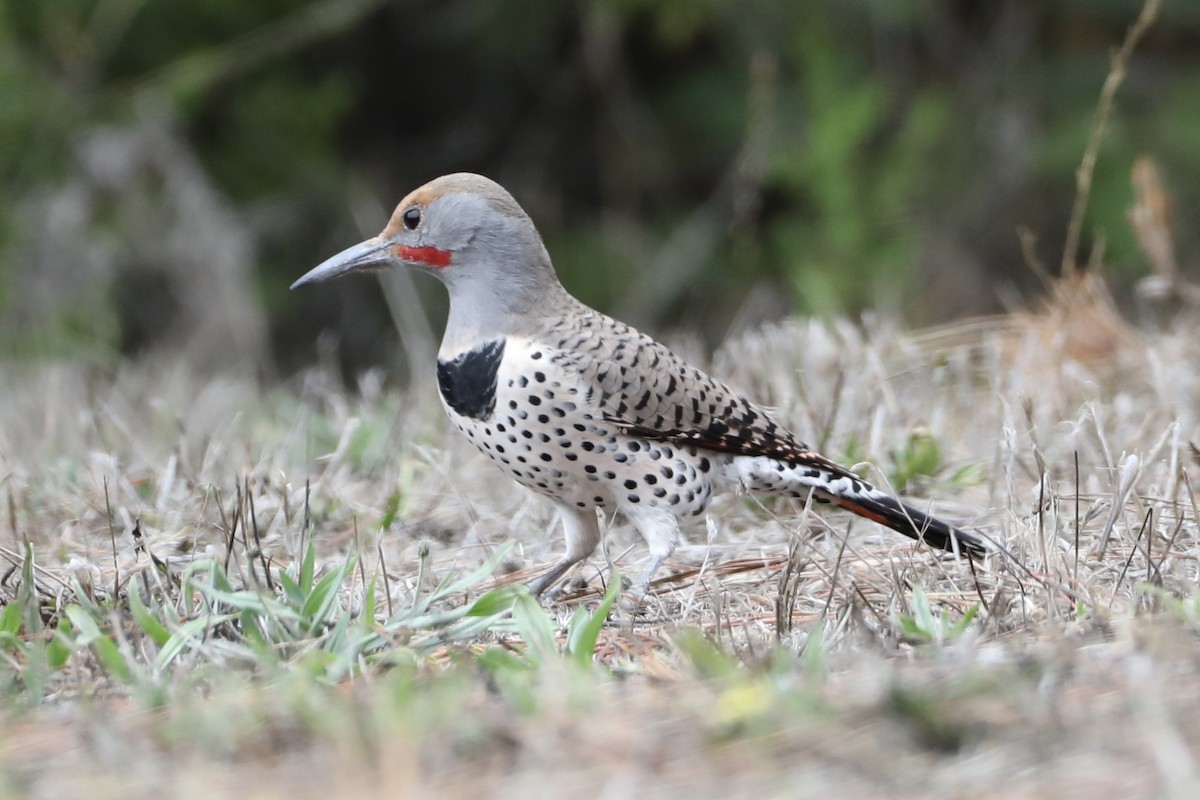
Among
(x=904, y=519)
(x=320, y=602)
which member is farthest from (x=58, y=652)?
(x=904, y=519)

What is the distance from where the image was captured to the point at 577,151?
9.59 meters

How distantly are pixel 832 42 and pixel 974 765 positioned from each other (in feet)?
21.5

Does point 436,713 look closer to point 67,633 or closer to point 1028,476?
point 67,633

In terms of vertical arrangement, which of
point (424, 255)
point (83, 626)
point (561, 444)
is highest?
point (424, 255)

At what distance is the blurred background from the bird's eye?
10.3 feet

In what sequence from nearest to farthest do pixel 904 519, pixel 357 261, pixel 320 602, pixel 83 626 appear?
pixel 83 626
pixel 320 602
pixel 904 519
pixel 357 261

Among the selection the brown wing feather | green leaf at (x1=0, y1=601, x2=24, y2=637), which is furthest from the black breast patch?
green leaf at (x1=0, y1=601, x2=24, y2=637)

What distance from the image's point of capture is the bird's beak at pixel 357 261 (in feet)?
12.8

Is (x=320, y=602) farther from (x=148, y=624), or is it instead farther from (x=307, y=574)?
(x=148, y=624)

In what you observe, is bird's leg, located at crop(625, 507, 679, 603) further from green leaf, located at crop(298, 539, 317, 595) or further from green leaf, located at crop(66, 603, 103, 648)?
green leaf, located at crop(66, 603, 103, 648)

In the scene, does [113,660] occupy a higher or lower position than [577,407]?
lower

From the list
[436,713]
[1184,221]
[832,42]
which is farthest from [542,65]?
[436,713]

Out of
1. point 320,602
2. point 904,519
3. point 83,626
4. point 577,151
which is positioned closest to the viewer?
point 83,626

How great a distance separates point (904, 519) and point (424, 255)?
1.42m
